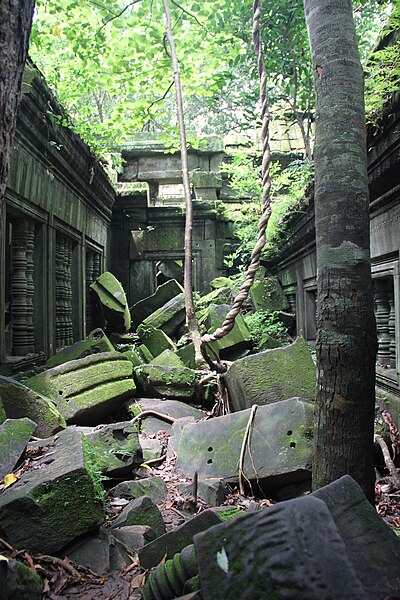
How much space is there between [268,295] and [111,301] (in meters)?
2.73

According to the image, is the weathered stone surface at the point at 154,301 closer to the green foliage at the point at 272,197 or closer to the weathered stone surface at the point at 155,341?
the green foliage at the point at 272,197

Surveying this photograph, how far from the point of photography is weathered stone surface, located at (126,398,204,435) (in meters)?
4.74

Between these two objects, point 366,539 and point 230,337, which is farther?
point 230,337

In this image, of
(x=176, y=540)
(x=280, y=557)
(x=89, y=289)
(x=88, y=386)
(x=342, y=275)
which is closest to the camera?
(x=280, y=557)

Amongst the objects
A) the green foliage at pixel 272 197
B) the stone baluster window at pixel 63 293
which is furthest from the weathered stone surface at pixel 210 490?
the green foliage at pixel 272 197

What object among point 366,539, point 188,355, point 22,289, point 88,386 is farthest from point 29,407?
point 188,355

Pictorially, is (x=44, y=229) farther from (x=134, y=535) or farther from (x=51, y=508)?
(x=134, y=535)

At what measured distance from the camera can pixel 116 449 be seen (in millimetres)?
3344

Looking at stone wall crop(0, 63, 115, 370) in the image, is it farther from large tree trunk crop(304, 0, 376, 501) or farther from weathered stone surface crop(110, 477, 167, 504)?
large tree trunk crop(304, 0, 376, 501)

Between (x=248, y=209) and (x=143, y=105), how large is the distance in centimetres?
334

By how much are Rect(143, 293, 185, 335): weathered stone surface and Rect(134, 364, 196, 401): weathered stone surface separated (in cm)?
229

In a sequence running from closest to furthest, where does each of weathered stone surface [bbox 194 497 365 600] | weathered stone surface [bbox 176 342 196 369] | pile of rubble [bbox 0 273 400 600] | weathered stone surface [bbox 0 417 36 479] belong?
weathered stone surface [bbox 194 497 365 600]
pile of rubble [bbox 0 273 400 600]
weathered stone surface [bbox 0 417 36 479]
weathered stone surface [bbox 176 342 196 369]

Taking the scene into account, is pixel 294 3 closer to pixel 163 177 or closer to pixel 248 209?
pixel 248 209

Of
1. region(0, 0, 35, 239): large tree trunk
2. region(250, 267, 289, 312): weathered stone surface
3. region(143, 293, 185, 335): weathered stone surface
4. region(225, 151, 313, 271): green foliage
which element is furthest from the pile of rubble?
region(225, 151, 313, 271): green foliage
